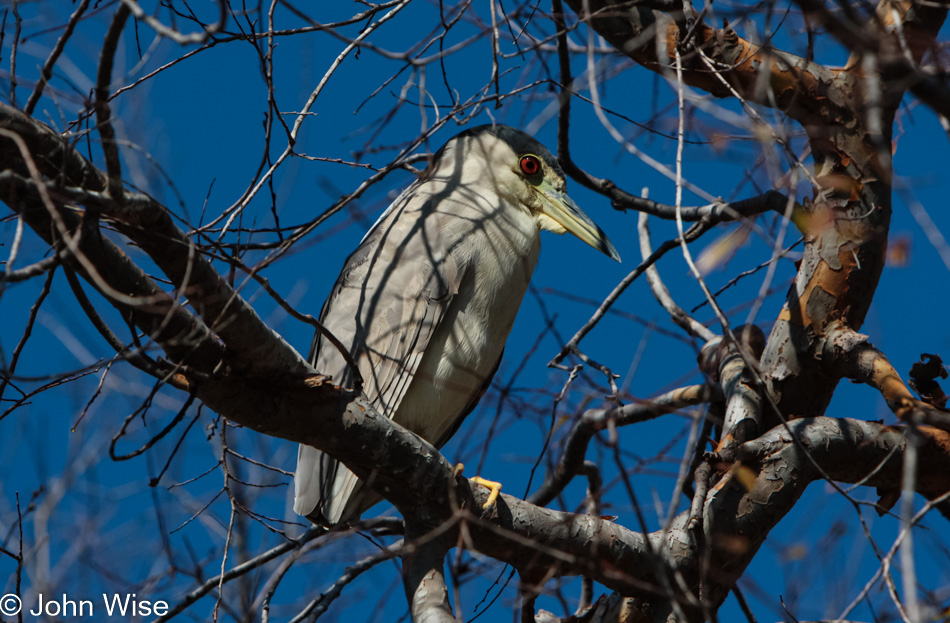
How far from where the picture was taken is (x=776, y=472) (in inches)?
123

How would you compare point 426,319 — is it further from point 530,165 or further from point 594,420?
point 530,165

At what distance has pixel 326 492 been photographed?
12.0 ft

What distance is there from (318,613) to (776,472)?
6.21ft

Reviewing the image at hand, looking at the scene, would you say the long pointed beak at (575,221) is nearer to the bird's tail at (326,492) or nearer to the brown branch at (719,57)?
the brown branch at (719,57)

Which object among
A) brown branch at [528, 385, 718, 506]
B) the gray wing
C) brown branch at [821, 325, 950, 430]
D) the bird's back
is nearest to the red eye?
the bird's back

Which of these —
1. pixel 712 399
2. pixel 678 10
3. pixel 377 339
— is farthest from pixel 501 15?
pixel 712 399

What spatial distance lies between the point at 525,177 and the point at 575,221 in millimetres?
364

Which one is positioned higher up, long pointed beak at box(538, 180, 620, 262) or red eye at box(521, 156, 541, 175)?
red eye at box(521, 156, 541, 175)

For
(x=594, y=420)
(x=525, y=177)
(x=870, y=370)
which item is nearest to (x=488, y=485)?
(x=594, y=420)

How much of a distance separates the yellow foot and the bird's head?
5.36 feet

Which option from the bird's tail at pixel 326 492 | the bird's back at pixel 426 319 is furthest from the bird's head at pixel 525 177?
the bird's tail at pixel 326 492

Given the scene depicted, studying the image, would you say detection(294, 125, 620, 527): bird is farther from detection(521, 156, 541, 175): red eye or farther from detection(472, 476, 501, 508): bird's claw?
detection(472, 476, 501, 508): bird's claw

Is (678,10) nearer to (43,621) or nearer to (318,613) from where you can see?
(318,613)

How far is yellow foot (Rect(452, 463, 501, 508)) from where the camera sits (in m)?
2.97
